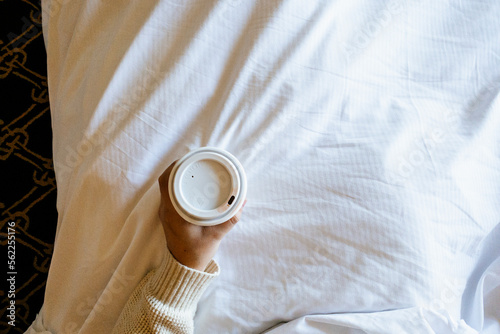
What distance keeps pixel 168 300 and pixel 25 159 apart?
2.46ft

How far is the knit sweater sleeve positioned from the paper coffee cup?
0.34 ft

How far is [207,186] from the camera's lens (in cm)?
62

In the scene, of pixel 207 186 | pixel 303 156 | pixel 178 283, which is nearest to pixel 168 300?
pixel 178 283

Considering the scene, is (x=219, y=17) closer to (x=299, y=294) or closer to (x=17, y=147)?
(x=299, y=294)

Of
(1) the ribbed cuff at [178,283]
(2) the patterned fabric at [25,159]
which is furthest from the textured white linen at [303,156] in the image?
(2) the patterned fabric at [25,159]

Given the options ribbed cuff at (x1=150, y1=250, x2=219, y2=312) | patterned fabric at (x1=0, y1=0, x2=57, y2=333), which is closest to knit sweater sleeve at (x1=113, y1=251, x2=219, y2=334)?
ribbed cuff at (x1=150, y1=250, x2=219, y2=312)

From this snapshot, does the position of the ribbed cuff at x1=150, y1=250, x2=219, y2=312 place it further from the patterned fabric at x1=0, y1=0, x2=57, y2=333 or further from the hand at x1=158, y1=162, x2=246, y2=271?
the patterned fabric at x1=0, y1=0, x2=57, y2=333

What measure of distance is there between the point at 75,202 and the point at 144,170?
0.49 ft

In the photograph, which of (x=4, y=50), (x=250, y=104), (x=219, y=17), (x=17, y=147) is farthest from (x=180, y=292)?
(x=4, y=50)

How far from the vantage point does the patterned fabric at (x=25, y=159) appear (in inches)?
41.9

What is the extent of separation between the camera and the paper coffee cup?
61 cm

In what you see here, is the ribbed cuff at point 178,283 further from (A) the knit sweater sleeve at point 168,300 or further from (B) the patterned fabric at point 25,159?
(B) the patterned fabric at point 25,159

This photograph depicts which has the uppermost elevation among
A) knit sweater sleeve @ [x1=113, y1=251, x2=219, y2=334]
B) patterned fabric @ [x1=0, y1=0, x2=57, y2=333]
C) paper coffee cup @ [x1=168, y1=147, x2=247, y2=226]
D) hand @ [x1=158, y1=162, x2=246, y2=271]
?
paper coffee cup @ [x1=168, y1=147, x2=247, y2=226]

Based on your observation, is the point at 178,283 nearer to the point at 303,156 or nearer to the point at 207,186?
the point at 207,186
